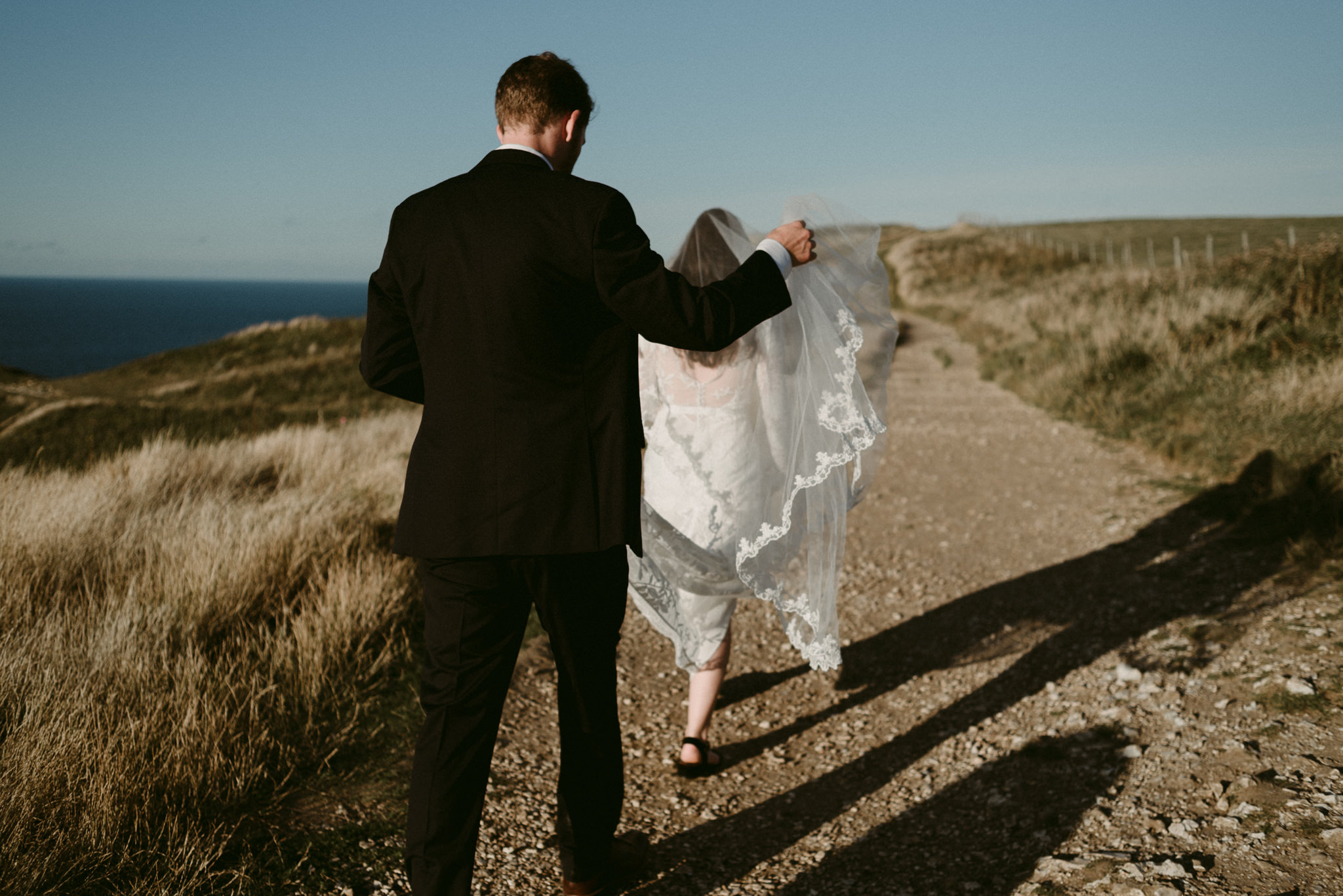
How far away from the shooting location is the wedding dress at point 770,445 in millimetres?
3049

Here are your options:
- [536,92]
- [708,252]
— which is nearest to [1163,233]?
[708,252]

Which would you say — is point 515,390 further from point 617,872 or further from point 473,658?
point 617,872

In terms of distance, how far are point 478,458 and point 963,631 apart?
3812mm

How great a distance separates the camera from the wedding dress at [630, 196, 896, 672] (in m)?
3.05

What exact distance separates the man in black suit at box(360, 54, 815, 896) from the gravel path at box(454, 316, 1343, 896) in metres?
1.04

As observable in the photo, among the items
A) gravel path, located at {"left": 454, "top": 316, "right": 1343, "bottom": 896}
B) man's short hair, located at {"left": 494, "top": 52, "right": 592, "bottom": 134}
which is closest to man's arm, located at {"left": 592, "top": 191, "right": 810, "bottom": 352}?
man's short hair, located at {"left": 494, "top": 52, "right": 592, "bottom": 134}

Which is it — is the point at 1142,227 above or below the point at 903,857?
above

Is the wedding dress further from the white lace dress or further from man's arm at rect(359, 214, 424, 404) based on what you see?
man's arm at rect(359, 214, 424, 404)

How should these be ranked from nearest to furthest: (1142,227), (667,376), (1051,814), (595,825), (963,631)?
(595,825) → (1051,814) → (667,376) → (963,631) → (1142,227)

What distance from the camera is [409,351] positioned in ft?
7.68

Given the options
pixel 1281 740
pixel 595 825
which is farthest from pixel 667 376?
pixel 1281 740

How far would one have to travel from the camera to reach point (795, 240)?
92.4 inches

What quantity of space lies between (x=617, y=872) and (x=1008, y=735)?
2002mm

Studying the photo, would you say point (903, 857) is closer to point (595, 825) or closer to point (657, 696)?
point (595, 825)
